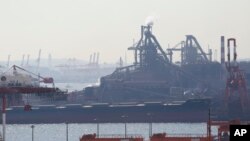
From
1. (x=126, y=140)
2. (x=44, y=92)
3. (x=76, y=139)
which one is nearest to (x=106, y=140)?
(x=126, y=140)

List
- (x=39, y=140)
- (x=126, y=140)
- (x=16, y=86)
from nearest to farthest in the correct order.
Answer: (x=126, y=140)
(x=16, y=86)
(x=39, y=140)

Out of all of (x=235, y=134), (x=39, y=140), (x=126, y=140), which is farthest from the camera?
(x=39, y=140)

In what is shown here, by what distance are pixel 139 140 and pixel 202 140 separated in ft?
18.8

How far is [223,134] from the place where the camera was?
9275 cm

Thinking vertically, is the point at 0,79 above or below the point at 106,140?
above

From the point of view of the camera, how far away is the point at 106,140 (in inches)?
3081

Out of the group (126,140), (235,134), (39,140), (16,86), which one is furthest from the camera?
(39,140)

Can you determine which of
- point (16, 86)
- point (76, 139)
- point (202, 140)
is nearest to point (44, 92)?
point (16, 86)

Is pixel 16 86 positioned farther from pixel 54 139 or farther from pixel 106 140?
pixel 54 139

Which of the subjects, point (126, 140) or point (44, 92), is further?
point (44, 92)

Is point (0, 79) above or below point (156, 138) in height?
above

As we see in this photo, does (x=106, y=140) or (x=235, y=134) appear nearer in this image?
(x=235, y=134)

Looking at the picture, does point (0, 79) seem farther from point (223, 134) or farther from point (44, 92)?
point (223, 134)

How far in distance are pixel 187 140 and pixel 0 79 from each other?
2204 centimetres
